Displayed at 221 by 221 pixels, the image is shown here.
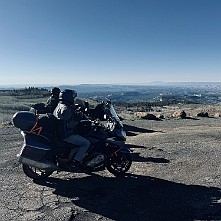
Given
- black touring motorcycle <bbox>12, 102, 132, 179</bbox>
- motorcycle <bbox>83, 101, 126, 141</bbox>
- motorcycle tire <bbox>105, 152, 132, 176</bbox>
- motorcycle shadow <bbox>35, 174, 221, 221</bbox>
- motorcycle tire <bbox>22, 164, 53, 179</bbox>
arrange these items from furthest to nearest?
motorcycle tire <bbox>105, 152, 132, 176</bbox> < motorcycle <bbox>83, 101, 126, 141</bbox> < motorcycle tire <bbox>22, 164, 53, 179</bbox> < black touring motorcycle <bbox>12, 102, 132, 179</bbox> < motorcycle shadow <bbox>35, 174, 221, 221</bbox>

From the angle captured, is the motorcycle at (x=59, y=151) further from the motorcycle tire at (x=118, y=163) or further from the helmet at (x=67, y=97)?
the helmet at (x=67, y=97)

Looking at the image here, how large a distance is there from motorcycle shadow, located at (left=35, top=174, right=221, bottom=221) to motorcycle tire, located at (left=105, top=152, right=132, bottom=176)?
225 millimetres

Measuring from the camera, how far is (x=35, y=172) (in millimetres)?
8859

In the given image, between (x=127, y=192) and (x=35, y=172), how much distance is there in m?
2.68

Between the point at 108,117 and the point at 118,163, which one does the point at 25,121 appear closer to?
the point at 108,117

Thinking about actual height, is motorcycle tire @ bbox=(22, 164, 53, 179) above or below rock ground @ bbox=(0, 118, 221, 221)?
above

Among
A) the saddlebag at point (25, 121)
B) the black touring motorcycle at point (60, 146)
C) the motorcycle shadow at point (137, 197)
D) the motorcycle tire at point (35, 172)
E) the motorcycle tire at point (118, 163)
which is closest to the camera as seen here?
the motorcycle shadow at point (137, 197)

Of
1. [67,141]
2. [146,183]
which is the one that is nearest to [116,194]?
[146,183]

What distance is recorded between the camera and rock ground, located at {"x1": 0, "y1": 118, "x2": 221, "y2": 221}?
21.7 ft

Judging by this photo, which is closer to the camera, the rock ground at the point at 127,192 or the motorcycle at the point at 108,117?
the rock ground at the point at 127,192

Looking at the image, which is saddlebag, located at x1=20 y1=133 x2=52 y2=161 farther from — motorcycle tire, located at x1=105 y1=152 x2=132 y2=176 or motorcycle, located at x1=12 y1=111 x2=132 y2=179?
motorcycle tire, located at x1=105 y1=152 x2=132 y2=176

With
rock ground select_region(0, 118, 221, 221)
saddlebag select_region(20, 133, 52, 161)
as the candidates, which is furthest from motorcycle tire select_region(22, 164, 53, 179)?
saddlebag select_region(20, 133, 52, 161)

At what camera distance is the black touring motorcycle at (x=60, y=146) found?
814 centimetres

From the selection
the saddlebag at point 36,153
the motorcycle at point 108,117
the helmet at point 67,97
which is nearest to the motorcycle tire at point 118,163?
the motorcycle at point 108,117
